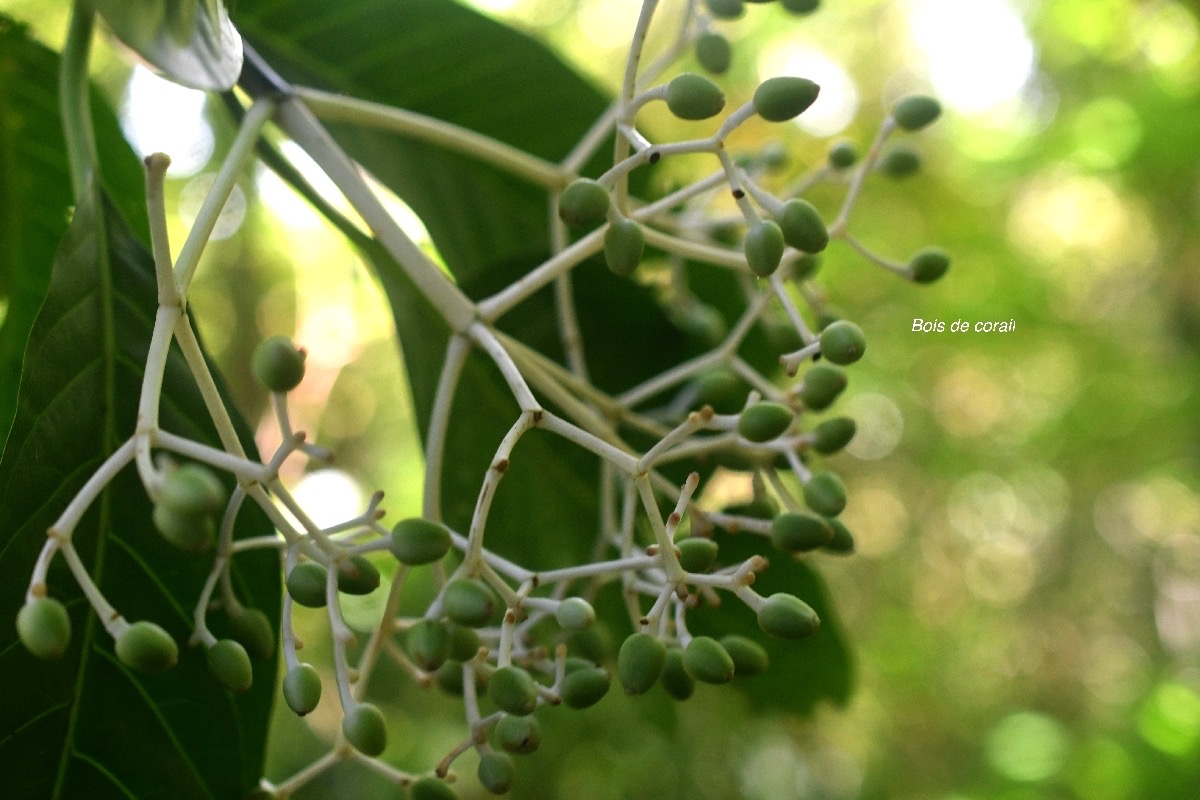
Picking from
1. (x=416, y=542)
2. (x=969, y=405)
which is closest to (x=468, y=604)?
(x=416, y=542)

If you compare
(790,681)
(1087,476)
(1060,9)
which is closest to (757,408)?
(790,681)

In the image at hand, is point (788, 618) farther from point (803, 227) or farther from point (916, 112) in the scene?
point (916, 112)

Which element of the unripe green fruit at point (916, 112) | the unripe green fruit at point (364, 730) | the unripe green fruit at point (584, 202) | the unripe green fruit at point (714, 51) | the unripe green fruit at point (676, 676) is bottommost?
the unripe green fruit at point (364, 730)

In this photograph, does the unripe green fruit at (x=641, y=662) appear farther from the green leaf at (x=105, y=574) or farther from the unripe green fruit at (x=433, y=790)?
the green leaf at (x=105, y=574)

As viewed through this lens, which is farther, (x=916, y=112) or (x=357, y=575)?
(x=916, y=112)

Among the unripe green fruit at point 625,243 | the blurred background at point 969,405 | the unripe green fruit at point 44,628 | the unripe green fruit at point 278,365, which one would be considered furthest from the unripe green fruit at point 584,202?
the blurred background at point 969,405

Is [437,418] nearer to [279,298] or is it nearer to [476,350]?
[476,350]
